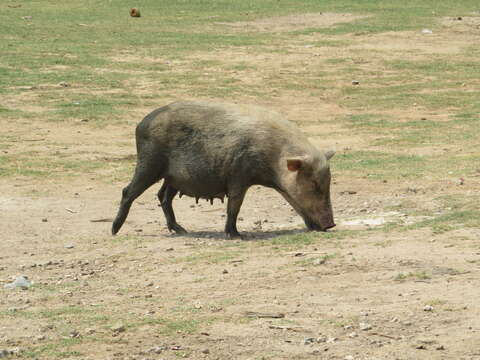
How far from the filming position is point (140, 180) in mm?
10586

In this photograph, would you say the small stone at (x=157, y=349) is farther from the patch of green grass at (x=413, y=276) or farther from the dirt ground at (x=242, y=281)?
the patch of green grass at (x=413, y=276)

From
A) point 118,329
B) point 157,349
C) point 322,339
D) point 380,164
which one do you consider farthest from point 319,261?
point 380,164

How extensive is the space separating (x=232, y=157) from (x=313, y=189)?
0.76m

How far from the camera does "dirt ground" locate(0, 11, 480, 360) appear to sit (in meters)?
6.72

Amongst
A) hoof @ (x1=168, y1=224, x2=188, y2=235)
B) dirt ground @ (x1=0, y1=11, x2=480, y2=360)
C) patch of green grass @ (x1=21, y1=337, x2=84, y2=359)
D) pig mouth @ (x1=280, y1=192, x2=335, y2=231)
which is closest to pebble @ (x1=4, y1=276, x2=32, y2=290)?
dirt ground @ (x1=0, y1=11, x2=480, y2=360)

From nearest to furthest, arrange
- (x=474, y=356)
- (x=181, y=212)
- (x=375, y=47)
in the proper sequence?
(x=474, y=356)
(x=181, y=212)
(x=375, y=47)

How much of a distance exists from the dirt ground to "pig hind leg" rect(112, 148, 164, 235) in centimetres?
16

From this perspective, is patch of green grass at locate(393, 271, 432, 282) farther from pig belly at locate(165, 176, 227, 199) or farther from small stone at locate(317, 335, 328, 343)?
pig belly at locate(165, 176, 227, 199)

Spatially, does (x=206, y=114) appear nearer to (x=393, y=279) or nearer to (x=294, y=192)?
(x=294, y=192)

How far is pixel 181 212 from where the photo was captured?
11836 mm

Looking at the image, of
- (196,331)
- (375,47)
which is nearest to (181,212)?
(196,331)

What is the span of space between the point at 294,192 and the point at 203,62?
12378 millimetres

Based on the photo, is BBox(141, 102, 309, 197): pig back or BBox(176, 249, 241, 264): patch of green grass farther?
BBox(141, 102, 309, 197): pig back

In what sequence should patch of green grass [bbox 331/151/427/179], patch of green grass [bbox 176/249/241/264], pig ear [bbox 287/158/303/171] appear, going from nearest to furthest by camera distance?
patch of green grass [bbox 176/249/241/264], pig ear [bbox 287/158/303/171], patch of green grass [bbox 331/151/427/179]
